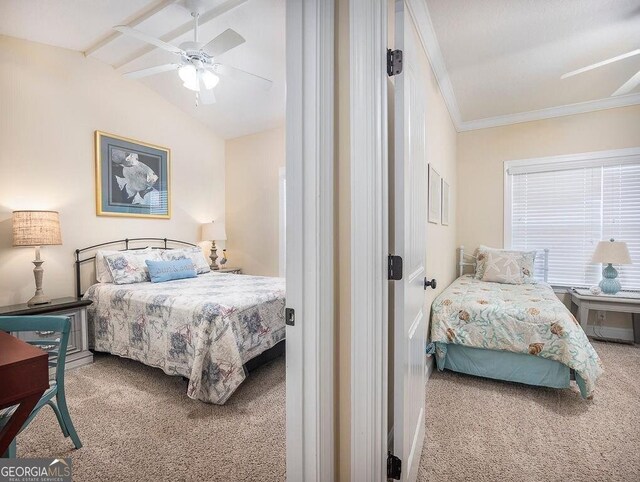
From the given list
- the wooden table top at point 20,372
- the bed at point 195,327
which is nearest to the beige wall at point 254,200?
the bed at point 195,327

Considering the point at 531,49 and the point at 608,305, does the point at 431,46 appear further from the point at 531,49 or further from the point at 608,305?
the point at 608,305

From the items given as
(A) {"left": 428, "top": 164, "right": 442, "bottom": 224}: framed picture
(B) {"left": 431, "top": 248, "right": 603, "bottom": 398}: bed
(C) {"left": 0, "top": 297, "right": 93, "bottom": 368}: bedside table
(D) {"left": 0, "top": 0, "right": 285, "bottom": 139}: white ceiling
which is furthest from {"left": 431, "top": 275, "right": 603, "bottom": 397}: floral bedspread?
(C) {"left": 0, "top": 297, "right": 93, "bottom": 368}: bedside table

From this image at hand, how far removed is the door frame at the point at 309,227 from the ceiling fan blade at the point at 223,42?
1638 millimetres

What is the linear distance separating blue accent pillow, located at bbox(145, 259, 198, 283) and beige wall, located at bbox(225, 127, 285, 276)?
1.30 metres

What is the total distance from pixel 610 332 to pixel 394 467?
371cm

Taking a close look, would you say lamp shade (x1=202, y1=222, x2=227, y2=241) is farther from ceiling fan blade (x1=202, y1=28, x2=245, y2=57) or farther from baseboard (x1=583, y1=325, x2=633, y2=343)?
baseboard (x1=583, y1=325, x2=633, y2=343)

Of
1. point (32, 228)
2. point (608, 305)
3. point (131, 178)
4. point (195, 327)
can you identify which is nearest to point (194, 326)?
point (195, 327)

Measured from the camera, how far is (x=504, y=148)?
4082 mm

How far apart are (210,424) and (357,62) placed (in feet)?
6.84

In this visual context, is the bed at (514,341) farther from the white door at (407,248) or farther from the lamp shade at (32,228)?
the lamp shade at (32,228)

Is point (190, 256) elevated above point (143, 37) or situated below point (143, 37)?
below

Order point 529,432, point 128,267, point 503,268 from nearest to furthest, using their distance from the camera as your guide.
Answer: point 529,432
point 128,267
point 503,268

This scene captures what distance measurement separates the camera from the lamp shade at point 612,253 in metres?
3.18

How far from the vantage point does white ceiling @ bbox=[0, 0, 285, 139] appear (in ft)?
8.56
